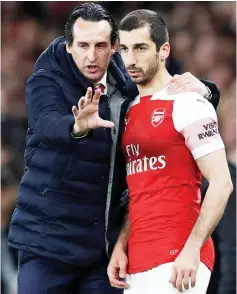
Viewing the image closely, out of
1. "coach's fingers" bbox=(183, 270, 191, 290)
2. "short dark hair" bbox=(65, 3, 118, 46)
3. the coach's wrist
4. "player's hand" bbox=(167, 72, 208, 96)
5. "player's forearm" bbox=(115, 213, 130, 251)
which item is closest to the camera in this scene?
"coach's fingers" bbox=(183, 270, 191, 290)

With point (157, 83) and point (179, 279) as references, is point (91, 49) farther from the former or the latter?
point (179, 279)

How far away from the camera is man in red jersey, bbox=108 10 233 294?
134 inches

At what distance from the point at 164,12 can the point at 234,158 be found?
2.69 metres

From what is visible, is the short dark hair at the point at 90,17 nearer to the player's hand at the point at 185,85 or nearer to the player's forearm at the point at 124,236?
the player's hand at the point at 185,85

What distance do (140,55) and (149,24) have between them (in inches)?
5.5

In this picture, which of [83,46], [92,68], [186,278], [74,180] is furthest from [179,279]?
[83,46]

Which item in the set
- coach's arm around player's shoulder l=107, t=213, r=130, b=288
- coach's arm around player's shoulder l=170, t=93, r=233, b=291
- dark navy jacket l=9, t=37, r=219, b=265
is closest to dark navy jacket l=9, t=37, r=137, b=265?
dark navy jacket l=9, t=37, r=219, b=265

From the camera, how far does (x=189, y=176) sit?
356cm

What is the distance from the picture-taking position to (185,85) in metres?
3.68

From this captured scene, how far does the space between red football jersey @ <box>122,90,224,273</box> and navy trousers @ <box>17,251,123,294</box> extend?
41cm

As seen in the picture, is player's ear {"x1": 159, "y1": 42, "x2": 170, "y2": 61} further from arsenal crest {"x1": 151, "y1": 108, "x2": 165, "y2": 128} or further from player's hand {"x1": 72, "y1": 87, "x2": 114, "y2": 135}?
player's hand {"x1": 72, "y1": 87, "x2": 114, "y2": 135}

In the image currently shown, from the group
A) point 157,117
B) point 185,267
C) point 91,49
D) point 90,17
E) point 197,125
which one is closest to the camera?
point 185,267

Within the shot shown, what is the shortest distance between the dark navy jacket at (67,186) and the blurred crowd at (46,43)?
2.20 m

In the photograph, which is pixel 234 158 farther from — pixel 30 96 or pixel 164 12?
pixel 164 12
